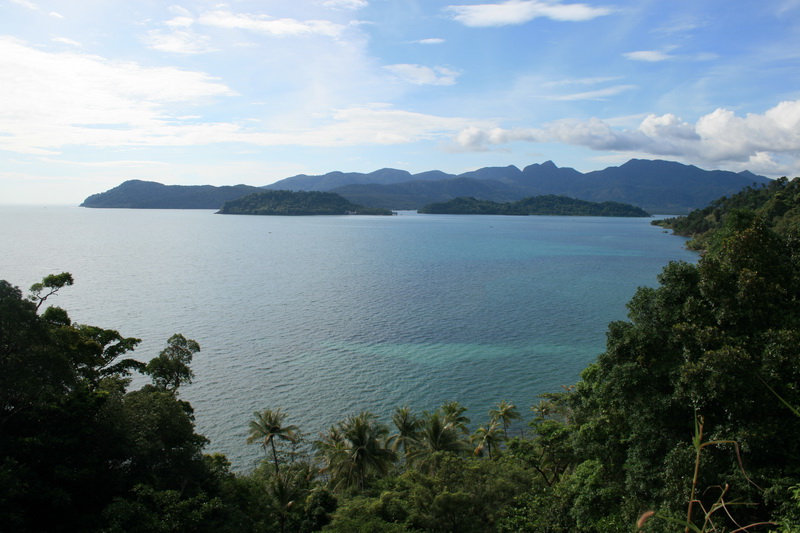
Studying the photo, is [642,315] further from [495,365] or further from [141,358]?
[141,358]

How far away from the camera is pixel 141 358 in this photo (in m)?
45.1

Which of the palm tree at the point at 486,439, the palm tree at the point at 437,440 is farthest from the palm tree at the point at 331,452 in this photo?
A: the palm tree at the point at 486,439

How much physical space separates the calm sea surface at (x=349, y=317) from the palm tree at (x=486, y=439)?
3836 mm

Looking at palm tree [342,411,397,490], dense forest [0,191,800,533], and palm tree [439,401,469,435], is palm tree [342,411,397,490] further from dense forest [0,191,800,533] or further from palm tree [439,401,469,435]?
palm tree [439,401,469,435]

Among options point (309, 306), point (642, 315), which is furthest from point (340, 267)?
point (642, 315)

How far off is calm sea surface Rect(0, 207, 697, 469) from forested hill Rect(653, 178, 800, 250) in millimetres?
19633

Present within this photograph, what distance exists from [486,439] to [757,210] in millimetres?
115352

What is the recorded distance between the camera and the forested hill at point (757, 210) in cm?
9243

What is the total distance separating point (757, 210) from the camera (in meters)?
111

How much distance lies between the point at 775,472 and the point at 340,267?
295ft

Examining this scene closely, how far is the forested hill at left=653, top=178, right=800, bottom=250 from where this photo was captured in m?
92.4

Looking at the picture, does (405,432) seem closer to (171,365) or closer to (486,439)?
(486,439)

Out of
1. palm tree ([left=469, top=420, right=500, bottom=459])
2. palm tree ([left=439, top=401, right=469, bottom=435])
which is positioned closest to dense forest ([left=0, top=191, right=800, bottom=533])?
palm tree ([left=469, top=420, right=500, bottom=459])

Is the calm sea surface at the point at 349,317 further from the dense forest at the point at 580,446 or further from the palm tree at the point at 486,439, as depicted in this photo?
the dense forest at the point at 580,446
